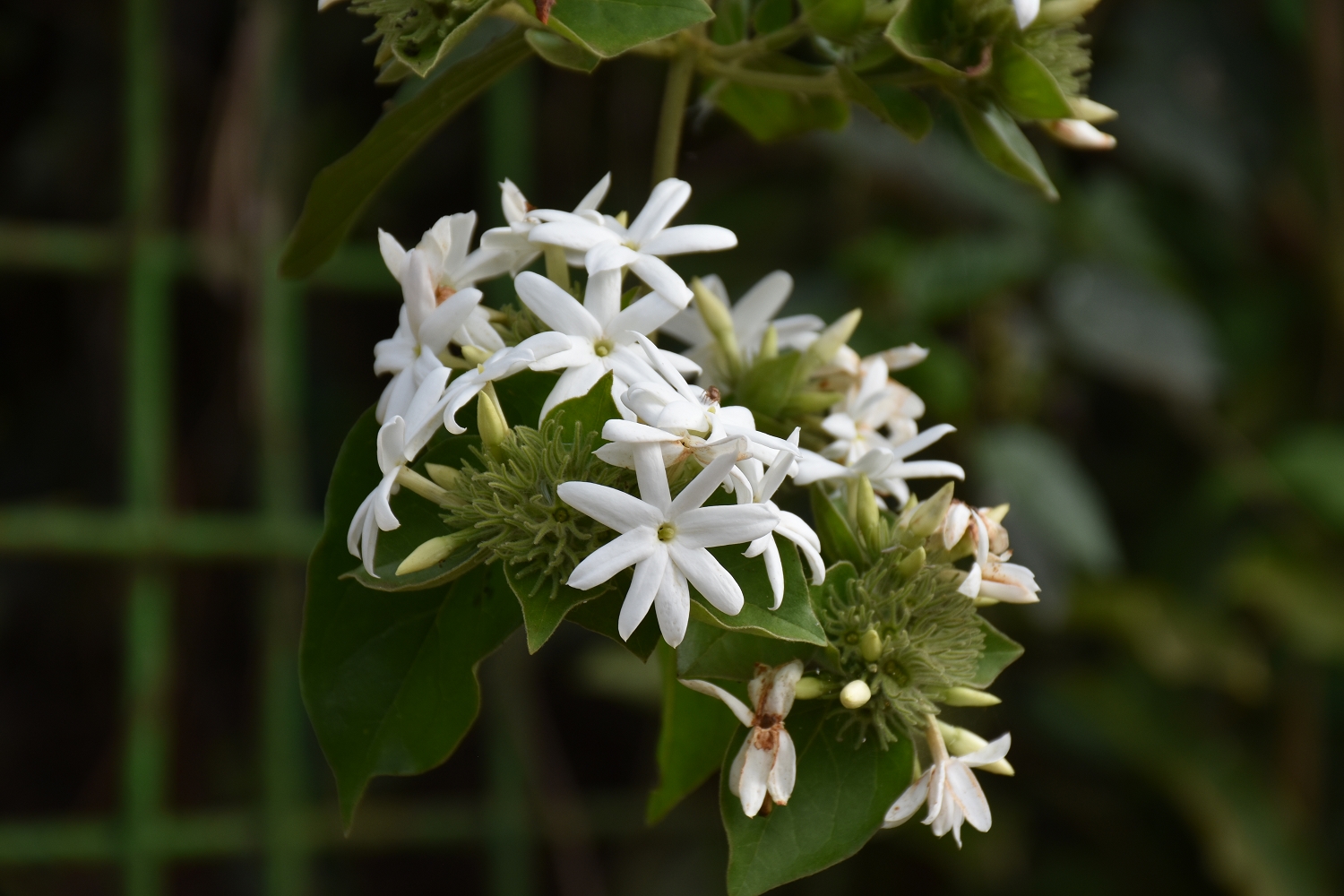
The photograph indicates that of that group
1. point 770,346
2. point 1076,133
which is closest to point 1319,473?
point 1076,133

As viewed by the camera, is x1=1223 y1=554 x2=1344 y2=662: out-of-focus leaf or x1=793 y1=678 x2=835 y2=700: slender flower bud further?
x1=1223 y1=554 x2=1344 y2=662: out-of-focus leaf

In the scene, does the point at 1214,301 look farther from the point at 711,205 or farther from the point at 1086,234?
the point at 711,205

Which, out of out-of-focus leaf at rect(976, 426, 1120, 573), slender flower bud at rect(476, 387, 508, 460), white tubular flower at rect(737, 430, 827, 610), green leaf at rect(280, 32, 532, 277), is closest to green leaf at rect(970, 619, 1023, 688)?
white tubular flower at rect(737, 430, 827, 610)

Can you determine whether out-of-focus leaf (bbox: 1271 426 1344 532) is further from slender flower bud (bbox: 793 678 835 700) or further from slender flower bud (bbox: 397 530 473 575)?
slender flower bud (bbox: 397 530 473 575)

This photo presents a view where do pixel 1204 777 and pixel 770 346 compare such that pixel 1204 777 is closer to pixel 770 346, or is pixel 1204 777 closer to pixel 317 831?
pixel 317 831

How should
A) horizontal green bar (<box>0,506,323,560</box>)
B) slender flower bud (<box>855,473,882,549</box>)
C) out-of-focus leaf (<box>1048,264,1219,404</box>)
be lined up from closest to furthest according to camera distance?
slender flower bud (<box>855,473,882,549</box>) < horizontal green bar (<box>0,506,323,560</box>) < out-of-focus leaf (<box>1048,264,1219,404</box>)

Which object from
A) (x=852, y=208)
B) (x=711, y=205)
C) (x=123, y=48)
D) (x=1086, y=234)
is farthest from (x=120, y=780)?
(x=1086, y=234)

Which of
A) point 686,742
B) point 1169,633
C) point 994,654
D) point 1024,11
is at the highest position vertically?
point 1024,11
